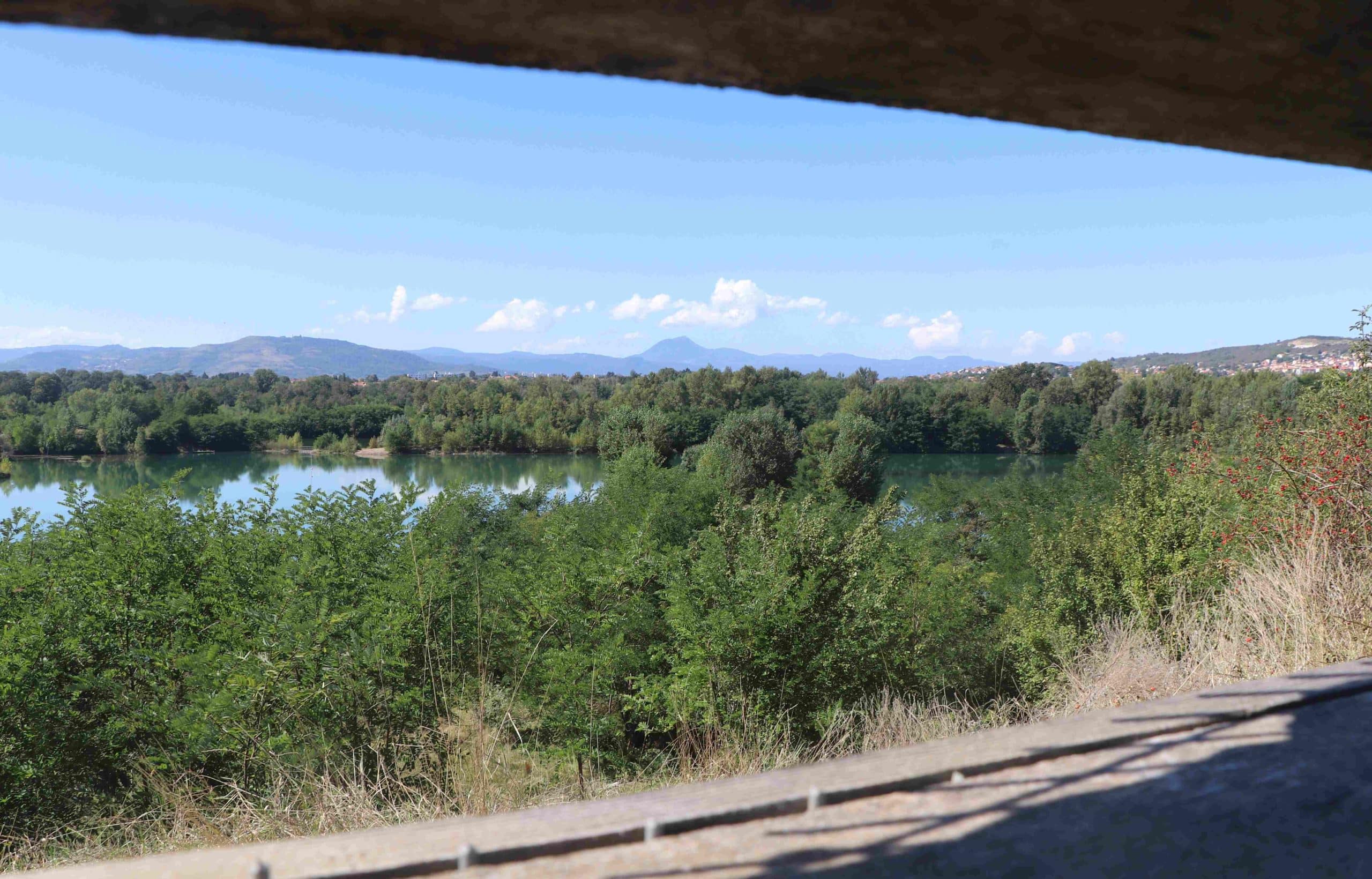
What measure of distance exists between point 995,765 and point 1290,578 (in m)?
4.08

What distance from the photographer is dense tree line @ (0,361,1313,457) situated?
68.9 m

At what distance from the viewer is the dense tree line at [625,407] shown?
68.9 meters

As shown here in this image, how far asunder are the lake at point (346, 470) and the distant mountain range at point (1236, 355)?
38.3 metres

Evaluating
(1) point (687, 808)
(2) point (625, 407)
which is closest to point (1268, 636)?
(1) point (687, 808)

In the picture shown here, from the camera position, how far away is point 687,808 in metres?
0.98

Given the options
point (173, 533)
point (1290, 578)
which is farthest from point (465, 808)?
point (173, 533)

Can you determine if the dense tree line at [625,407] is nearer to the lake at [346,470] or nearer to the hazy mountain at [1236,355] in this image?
the lake at [346,470]

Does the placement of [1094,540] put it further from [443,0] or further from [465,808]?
[443,0]


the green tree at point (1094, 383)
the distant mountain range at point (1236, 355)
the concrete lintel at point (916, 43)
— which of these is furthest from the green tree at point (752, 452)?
the distant mountain range at point (1236, 355)

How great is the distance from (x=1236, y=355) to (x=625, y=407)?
9626 centimetres

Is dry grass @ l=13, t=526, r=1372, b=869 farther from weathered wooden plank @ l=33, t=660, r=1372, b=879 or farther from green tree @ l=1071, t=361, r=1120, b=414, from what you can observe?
green tree @ l=1071, t=361, r=1120, b=414

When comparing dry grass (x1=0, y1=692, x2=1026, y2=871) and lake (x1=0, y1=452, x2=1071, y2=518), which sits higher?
dry grass (x1=0, y1=692, x2=1026, y2=871)

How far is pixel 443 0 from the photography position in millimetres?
782

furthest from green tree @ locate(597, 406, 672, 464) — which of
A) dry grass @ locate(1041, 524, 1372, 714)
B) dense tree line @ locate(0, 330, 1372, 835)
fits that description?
dry grass @ locate(1041, 524, 1372, 714)
